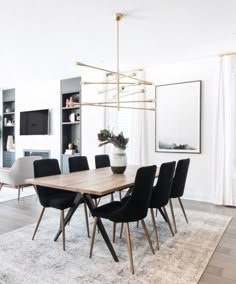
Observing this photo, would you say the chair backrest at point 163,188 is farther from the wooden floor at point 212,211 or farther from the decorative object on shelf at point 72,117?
the decorative object on shelf at point 72,117

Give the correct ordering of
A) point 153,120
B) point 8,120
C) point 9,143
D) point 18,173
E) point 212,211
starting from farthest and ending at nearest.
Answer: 1. point 8,120
2. point 9,143
3. point 153,120
4. point 18,173
5. point 212,211

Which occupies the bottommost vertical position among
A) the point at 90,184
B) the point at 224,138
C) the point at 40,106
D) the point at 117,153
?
the point at 90,184

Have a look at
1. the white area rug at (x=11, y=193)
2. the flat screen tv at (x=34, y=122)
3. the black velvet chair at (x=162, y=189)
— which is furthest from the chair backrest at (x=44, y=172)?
the flat screen tv at (x=34, y=122)

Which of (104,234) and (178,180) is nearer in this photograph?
(104,234)

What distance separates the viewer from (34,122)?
24.8ft

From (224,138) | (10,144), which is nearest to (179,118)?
(224,138)

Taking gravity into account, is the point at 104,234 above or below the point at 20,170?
below

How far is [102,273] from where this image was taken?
231cm

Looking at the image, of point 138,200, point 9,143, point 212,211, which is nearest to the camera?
point 138,200

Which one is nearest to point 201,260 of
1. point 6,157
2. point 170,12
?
point 170,12

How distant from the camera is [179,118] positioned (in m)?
5.18

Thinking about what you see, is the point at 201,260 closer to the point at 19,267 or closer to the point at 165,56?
the point at 19,267

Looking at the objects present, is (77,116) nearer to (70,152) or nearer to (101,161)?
(70,152)

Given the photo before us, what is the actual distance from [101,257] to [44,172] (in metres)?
1.33
